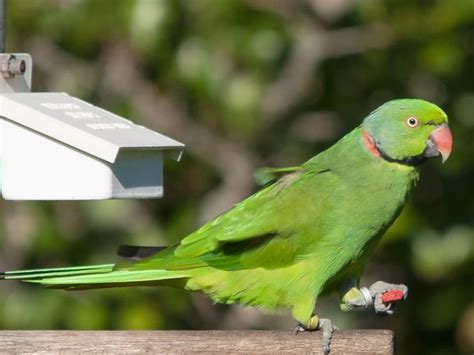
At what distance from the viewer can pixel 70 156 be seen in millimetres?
3109

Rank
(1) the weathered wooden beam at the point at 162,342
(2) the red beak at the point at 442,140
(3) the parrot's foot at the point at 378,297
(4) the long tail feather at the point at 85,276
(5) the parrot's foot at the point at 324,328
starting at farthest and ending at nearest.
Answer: (2) the red beak at the point at 442,140, (3) the parrot's foot at the point at 378,297, (4) the long tail feather at the point at 85,276, (5) the parrot's foot at the point at 324,328, (1) the weathered wooden beam at the point at 162,342

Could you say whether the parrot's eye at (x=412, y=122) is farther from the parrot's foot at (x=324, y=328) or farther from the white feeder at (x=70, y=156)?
the white feeder at (x=70, y=156)

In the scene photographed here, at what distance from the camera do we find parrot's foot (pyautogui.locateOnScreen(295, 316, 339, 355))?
10.3 feet

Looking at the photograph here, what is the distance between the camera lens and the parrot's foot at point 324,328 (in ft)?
10.3

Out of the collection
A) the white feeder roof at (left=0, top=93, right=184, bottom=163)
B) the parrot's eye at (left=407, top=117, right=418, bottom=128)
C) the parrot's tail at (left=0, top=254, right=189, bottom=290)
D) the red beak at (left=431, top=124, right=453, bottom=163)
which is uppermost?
the white feeder roof at (left=0, top=93, right=184, bottom=163)

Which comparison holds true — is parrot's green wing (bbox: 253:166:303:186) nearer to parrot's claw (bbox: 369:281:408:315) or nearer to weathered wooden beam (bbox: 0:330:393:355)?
parrot's claw (bbox: 369:281:408:315)

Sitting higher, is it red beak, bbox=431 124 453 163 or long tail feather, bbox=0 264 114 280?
red beak, bbox=431 124 453 163

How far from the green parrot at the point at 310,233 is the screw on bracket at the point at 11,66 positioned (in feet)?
2.32

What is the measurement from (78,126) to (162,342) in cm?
64

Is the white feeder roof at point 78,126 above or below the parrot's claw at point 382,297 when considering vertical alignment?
above

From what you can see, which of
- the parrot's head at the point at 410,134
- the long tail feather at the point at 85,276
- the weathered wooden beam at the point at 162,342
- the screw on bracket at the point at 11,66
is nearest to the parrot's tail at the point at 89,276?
the long tail feather at the point at 85,276

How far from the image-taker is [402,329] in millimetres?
6559

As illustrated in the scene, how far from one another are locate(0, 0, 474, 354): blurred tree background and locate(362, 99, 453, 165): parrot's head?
4.75 ft

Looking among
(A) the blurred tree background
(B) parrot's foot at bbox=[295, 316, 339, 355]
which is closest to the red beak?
(B) parrot's foot at bbox=[295, 316, 339, 355]
